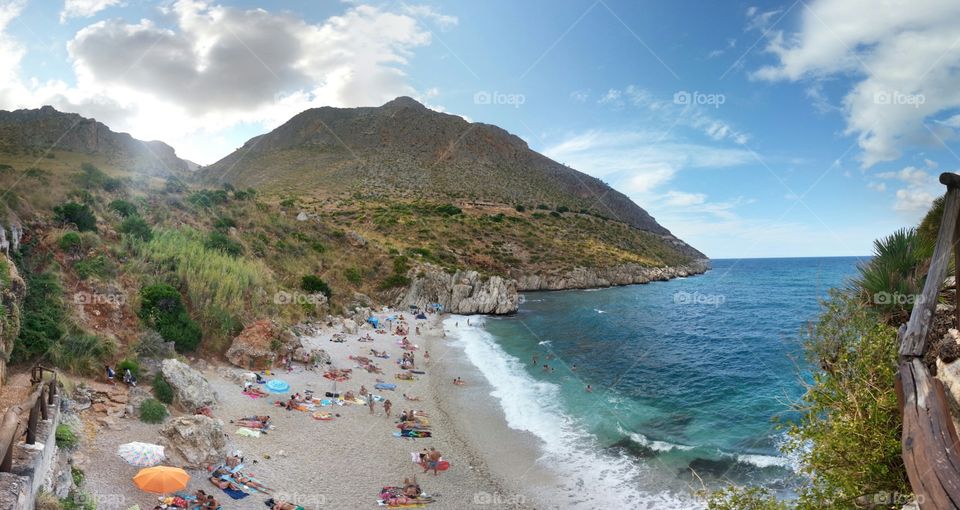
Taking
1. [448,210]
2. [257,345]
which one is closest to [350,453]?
[257,345]

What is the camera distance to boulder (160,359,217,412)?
695 inches

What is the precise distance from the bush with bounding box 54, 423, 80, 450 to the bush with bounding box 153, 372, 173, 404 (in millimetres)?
5058

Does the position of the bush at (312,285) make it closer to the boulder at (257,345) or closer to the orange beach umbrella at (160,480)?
the boulder at (257,345)

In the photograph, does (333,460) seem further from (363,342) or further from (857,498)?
(363,342)

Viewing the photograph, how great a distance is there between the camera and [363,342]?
3422 cm

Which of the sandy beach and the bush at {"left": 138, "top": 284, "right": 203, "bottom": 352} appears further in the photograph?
the bush at {"left": 138, "top": 284, "right": 203, "bottom": 352}

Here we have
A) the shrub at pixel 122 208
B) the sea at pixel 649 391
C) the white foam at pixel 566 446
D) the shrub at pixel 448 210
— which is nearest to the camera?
the white foam at pixel 566 446

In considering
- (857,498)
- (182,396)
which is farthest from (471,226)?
(857,498)

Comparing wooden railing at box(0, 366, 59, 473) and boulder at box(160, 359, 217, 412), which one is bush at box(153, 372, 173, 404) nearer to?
boulder at box(160, 359, 217, 412)

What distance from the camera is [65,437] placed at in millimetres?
11523

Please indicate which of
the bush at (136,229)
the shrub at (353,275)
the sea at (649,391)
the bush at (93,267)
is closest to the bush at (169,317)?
the bush at (93,267)

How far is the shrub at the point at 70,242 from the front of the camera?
73.2ft

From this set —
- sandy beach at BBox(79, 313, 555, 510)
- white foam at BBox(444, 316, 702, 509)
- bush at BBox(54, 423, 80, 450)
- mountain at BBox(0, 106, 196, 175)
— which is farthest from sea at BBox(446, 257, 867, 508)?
mountain at BBox(0, 106, 196, 175)

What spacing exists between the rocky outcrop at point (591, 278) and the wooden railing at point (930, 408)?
6992 centimetres
